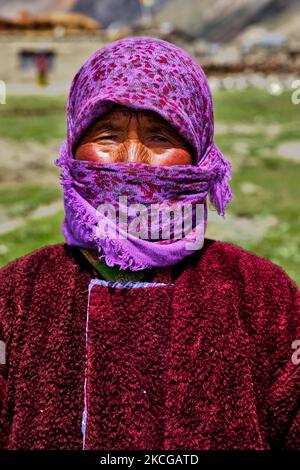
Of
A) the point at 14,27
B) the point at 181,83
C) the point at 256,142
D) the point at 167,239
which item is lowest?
the point at 256,142

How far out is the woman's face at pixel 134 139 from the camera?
181 centimetres

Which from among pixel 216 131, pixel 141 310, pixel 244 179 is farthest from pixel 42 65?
pixel 141 310

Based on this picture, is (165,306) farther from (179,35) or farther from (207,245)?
(179,35)

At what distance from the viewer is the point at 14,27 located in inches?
1248

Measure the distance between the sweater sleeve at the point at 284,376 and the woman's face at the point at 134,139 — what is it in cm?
52

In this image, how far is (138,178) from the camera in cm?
175

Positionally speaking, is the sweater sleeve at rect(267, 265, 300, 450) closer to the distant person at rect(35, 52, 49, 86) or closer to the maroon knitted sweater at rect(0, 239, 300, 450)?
the maroon knitted sweater at rect(0, 239, 300, 450)

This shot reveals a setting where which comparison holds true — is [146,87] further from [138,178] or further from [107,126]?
[138,178]

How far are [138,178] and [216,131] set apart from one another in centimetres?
1284

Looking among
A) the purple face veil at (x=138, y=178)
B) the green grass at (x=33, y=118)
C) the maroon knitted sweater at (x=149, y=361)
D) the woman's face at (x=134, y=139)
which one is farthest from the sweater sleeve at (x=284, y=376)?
the green grass at (x=33, y=118)

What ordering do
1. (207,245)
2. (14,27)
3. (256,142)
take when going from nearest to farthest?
(207,245), (256,142), (14,27)

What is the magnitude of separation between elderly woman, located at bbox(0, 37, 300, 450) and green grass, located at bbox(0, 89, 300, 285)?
3.36m
